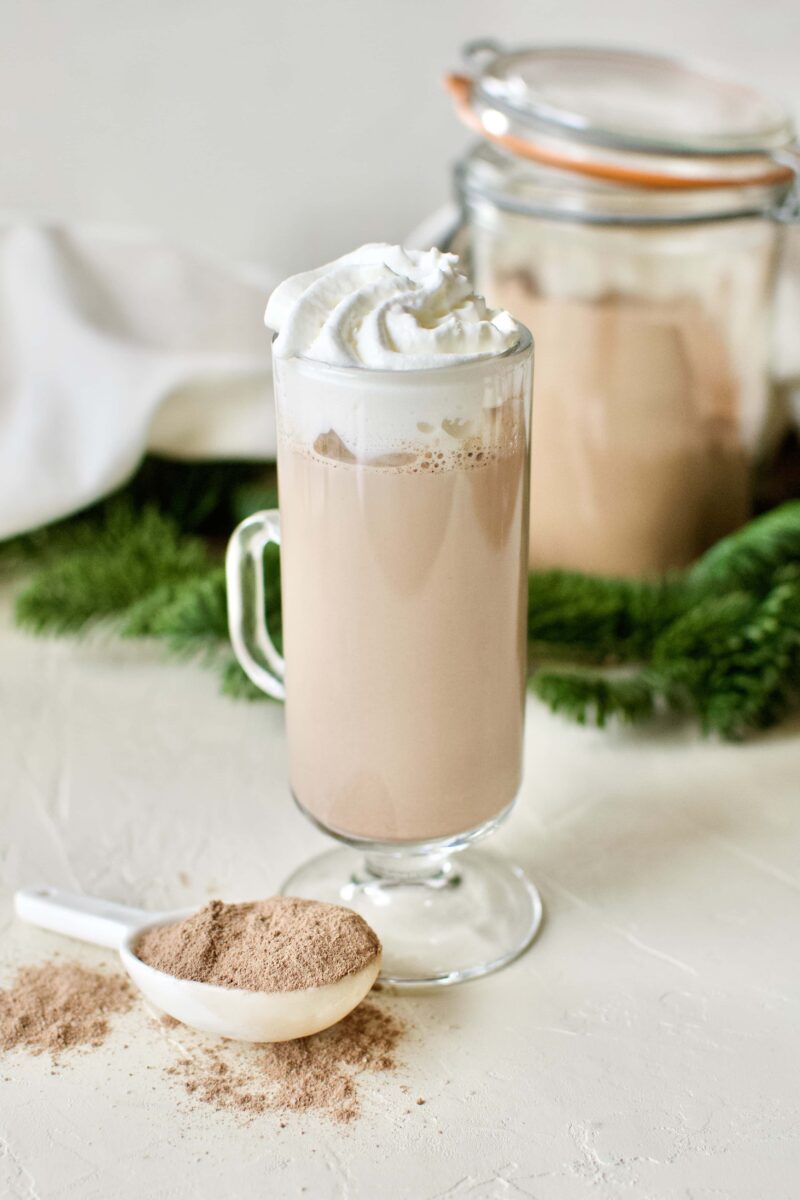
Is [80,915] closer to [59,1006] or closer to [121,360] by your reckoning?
[59,1006]

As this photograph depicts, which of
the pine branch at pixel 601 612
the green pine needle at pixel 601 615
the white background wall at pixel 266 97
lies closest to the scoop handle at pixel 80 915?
the green pine needle at pixel 601 615

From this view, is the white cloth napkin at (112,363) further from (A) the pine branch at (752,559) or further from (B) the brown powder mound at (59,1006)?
(B) the brown powder mound at (59,1006)

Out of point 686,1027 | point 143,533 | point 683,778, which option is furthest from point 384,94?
point 686,1027

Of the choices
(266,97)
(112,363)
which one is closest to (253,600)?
(112,363)

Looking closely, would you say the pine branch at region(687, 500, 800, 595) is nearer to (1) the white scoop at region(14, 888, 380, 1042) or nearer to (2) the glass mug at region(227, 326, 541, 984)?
(2) the glass mug at region(227, 326, 541, 984)

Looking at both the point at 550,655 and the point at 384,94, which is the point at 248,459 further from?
the point at 384,94

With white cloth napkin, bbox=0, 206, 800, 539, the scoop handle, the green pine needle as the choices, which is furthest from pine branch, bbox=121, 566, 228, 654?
the scoop handle
